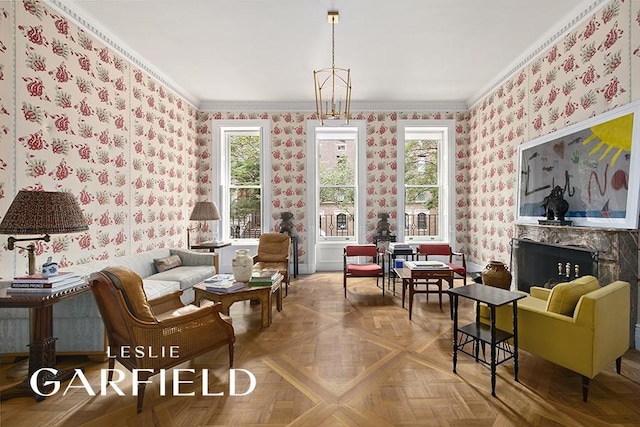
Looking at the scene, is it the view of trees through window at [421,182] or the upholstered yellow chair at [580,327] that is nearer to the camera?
the upholstered yellow chair at [580,327]

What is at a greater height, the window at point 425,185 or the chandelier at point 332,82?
the chandelier at point 332,82

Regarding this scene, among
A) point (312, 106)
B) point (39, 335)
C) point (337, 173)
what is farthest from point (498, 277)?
point (312, 106)

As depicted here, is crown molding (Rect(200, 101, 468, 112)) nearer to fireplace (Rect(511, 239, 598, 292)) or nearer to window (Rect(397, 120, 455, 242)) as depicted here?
window (Rect(397, 120, 455, 242))

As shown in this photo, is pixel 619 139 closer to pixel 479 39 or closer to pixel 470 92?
pixel 479 39

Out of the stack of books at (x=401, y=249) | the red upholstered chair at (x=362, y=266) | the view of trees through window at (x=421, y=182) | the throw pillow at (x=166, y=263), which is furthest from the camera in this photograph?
the view of trees through window at (x=421, y=182)

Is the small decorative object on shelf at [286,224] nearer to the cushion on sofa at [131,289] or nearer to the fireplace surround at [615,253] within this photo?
the cushion on sofa at [131,289]

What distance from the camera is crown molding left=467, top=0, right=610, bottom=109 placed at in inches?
133

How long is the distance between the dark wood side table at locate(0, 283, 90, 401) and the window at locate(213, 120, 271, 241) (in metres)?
4.09

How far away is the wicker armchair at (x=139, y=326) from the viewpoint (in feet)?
6.89

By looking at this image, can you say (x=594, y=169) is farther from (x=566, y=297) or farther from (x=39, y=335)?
(x=39, y=335)

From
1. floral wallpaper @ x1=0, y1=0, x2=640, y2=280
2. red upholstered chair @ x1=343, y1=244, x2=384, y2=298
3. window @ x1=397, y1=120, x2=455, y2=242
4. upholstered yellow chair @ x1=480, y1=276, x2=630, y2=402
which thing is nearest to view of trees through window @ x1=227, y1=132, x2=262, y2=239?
floral wallpaper @ x1=0, y1=0, x2=640, y2=280

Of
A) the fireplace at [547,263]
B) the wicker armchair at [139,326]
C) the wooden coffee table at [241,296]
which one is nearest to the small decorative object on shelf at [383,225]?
the fireplace at [547,263]

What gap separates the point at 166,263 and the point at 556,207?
16.8ft

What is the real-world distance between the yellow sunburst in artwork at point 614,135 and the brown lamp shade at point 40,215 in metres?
4.80
